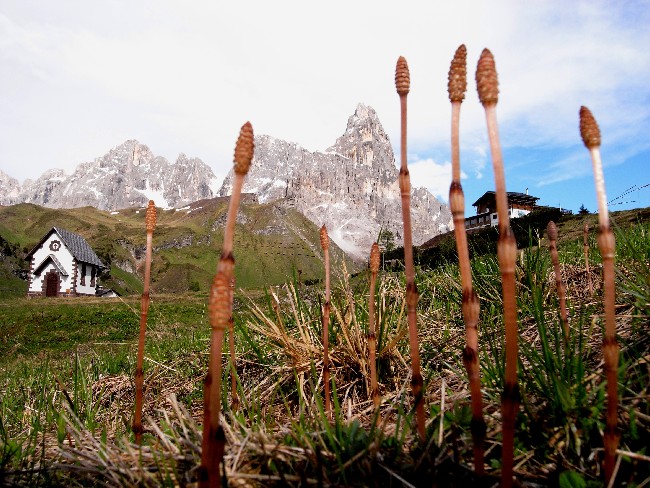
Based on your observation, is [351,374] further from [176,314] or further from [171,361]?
[176,314]

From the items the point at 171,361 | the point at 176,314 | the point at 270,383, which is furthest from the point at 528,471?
the point at 176,314

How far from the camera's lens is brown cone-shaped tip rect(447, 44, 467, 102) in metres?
1.34

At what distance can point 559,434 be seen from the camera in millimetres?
1684

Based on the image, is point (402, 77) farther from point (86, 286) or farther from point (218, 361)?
point (86, 286)

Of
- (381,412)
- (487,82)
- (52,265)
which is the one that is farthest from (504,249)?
(52,265)

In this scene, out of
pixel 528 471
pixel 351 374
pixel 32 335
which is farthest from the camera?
pixel 32 335

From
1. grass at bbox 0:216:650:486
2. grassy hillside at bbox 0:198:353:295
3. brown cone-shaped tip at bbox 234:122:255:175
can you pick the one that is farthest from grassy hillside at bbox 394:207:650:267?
grassy hillside at bbox 0:198:353:295

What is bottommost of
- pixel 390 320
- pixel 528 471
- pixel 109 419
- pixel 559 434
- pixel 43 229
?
pixel 109 419

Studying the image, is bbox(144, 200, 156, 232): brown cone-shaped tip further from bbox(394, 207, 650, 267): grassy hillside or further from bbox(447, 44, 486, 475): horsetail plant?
bbox(394, 207, 650, 267): grassy hillside

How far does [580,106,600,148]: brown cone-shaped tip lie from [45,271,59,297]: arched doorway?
64428 millimetres

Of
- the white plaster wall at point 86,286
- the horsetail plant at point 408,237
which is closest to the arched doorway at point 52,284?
the white plaster wall at point 86,286

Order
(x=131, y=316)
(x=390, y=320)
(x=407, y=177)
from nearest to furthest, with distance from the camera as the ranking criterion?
1. (x=407, y=177)
2. (x=390, y=320)
3. (x=131, y=316)

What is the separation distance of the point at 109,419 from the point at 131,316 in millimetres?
26817

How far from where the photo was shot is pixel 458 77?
4.39 ft
